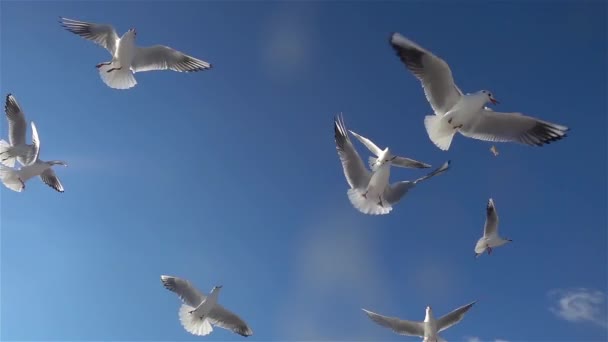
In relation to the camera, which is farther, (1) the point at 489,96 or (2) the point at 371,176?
(2) the point at 371,176

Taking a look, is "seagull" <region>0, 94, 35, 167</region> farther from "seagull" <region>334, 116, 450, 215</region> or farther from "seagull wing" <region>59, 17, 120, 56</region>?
"seagull" <region>334, 116, 450, 215</region>

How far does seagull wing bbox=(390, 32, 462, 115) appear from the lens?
27.1 feet

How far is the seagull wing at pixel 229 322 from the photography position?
1259 cm

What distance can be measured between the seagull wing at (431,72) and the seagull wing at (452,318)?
13.8 feet

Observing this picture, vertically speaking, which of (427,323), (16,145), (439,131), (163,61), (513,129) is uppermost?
(163,61)

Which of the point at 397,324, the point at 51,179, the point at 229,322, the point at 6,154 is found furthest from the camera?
the point at 51,179

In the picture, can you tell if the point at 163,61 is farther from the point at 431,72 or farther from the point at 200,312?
the point at 431,72

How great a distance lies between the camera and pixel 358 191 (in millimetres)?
10250

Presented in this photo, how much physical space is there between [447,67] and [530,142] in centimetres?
174

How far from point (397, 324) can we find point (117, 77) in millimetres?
6673

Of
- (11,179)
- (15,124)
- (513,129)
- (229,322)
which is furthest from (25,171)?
(513,129)

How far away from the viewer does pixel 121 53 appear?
11.2 metres

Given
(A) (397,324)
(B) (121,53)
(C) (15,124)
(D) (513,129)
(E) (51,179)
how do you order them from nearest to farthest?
(D) (513,129) → (B) (121,53) → (A) (397,324) → (C) (15,124) → (E) (51,179)

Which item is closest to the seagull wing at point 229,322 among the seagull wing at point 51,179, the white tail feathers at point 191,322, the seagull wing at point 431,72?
the white tail feathers at point 191,322
